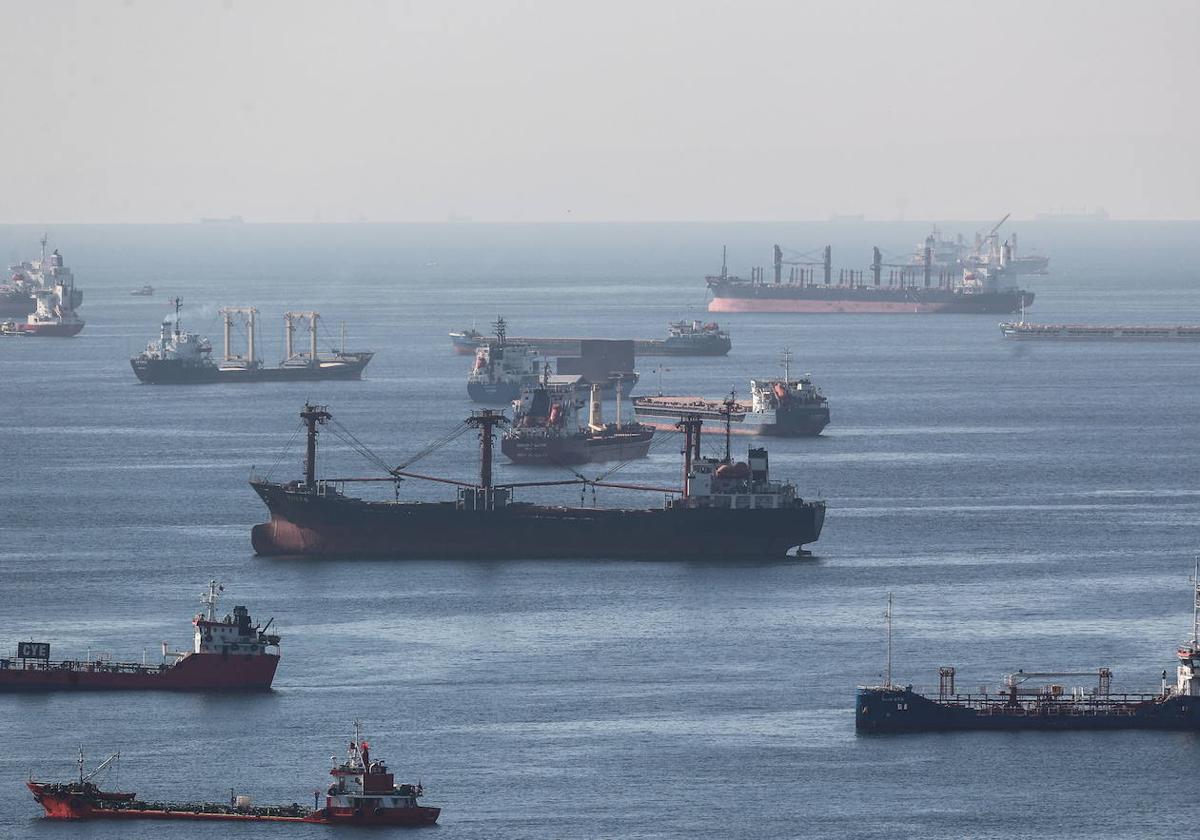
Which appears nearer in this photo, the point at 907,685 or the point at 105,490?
the point at 907,685

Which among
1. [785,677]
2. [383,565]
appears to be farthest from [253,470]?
[785,677]

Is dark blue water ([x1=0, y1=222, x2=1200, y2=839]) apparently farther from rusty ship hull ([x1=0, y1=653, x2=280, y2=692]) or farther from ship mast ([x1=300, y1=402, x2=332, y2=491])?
ship mast ([x1=300, y1=402, x2=332, y2=491])

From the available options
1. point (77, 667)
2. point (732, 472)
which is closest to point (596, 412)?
point (732, 472)

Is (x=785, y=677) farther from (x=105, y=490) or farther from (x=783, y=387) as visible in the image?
(x=783, y=387)

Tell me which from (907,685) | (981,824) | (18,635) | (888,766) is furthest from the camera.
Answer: (18,635)

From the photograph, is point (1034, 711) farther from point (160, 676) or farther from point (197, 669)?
point (160, 676)

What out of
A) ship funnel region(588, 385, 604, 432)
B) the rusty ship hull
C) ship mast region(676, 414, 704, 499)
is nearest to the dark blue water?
the rusty ship hull
